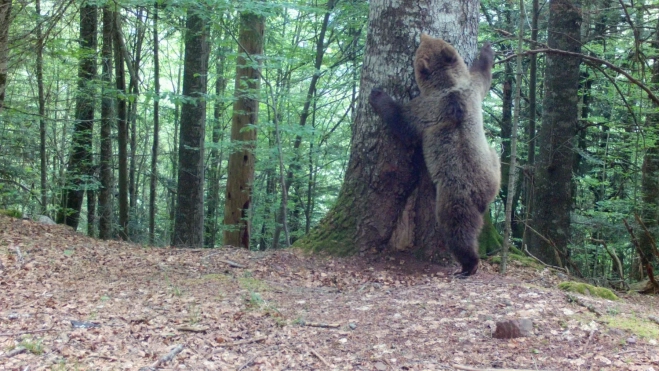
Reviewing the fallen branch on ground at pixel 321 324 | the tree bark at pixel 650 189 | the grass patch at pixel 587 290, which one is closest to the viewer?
the fallen branch on ground at pixel 321 324

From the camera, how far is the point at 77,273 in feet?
17.9

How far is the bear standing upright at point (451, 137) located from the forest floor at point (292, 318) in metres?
0.57

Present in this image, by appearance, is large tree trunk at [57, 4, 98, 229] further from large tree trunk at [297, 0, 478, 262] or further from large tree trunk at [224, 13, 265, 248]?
large tree trunk at [297, 0, 478, 262]

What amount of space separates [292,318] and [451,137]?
271 cm

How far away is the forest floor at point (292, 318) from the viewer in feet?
10.8

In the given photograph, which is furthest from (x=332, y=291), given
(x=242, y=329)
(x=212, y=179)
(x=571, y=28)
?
(x=212, y=179)

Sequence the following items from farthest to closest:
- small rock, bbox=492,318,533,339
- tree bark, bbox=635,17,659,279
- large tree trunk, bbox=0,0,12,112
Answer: tree bark, bbox=635,17,659,279, large tree trunk, bbox=0,0,12,112, small rock, bbox=492,318,533,339

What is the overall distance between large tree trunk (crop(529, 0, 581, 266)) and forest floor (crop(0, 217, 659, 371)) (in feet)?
10.3

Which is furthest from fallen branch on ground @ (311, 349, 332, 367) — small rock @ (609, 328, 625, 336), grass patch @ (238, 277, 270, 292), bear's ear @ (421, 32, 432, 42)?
bear's ear @ (421, 32, 432, 42)

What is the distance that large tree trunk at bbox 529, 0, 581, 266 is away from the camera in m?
9.13

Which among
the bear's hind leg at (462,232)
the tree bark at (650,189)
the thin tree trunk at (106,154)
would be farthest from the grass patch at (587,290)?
the thin tree trunk at (106,154)

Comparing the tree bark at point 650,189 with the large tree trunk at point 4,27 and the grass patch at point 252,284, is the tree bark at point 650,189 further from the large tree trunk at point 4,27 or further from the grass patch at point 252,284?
the large tree trunk at point 4,27

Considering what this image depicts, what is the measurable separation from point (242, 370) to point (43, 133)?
37.1 ft

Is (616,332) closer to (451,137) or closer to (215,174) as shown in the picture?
(451,137)
